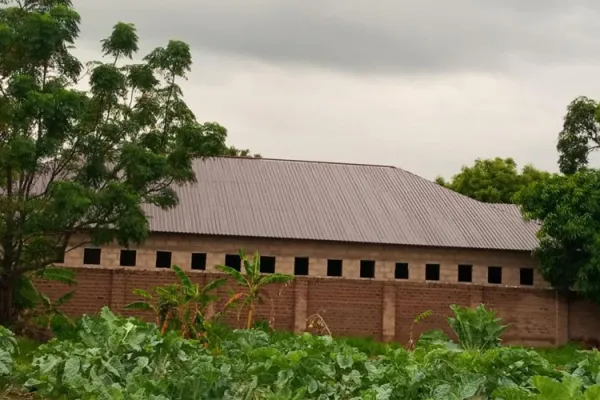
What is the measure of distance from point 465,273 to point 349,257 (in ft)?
14.4

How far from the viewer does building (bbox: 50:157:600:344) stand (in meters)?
27.8

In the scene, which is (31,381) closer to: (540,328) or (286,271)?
(286,271)

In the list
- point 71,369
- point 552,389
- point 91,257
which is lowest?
point 71,369

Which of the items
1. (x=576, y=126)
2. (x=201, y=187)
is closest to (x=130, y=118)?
(x=201, y=187)

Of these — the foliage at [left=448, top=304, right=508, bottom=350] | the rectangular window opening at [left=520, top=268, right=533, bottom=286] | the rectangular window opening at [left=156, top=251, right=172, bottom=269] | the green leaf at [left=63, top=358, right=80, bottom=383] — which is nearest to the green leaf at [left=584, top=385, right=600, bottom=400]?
the green leaf at [left=63, top=358, right=80, bottom=383]

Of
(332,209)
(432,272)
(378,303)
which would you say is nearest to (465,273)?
(432,272)

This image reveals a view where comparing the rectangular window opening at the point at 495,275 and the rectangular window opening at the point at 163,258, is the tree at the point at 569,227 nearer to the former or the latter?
the rectangular window opening at the point at 495,275

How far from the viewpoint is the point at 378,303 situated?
28109 millimetres

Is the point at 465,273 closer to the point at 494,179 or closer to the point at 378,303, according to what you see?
the point at 378,303

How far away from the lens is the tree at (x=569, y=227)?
26.8 metres

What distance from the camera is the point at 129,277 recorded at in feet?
87.7

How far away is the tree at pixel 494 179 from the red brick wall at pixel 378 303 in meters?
19.9

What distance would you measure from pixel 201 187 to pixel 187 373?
21.8 meters

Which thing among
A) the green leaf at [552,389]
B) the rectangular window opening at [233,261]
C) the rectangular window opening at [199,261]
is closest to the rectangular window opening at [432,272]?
the rectangular window opening at [233,261]
